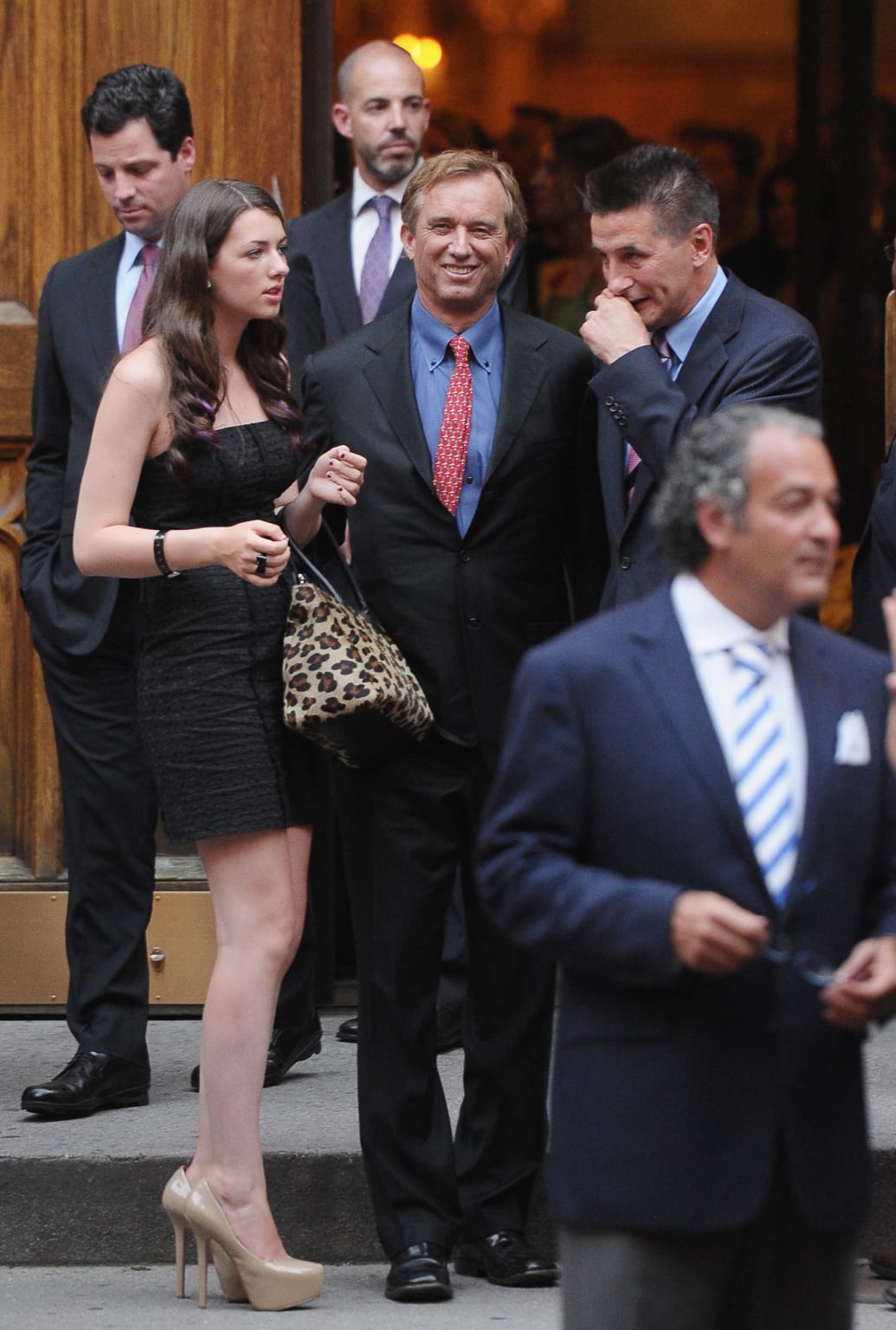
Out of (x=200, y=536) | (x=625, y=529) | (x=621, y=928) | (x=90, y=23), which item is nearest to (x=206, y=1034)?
(x=200, y=536)

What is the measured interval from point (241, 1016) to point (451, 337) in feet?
4.54

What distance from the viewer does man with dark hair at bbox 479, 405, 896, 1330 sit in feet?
8.91

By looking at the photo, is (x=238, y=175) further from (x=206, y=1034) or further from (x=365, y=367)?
(x=206, y=1034)

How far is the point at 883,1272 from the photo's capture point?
14.9 feet

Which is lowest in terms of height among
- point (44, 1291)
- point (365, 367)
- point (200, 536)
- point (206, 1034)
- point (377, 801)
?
point (44, 1291)

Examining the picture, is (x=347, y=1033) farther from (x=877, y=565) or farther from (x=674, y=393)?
(x=674, y=393)

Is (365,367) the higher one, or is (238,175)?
(238,175)

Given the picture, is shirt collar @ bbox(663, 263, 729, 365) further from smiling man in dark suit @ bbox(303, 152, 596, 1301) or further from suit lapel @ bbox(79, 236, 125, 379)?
suit lapel @ bbox(79, 236, 125, 379)

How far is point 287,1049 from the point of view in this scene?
538cm

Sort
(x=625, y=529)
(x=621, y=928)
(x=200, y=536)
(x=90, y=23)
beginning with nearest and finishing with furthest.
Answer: (x=621, y=928) → (x=200, y=536) → (x=625, y=529) → (x=90, y=23)

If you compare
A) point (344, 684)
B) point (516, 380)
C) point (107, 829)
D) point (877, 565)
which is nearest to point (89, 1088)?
point (107, 829)

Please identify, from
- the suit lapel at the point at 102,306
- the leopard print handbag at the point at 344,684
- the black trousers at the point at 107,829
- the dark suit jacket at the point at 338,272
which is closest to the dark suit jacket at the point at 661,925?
the leopard print handbag at the point at 344,684

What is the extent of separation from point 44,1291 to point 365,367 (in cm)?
195

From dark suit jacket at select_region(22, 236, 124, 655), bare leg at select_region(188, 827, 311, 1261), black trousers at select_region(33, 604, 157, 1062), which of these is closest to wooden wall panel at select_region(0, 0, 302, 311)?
dark suit jacket at select_region(22, 236, 124, 655)
